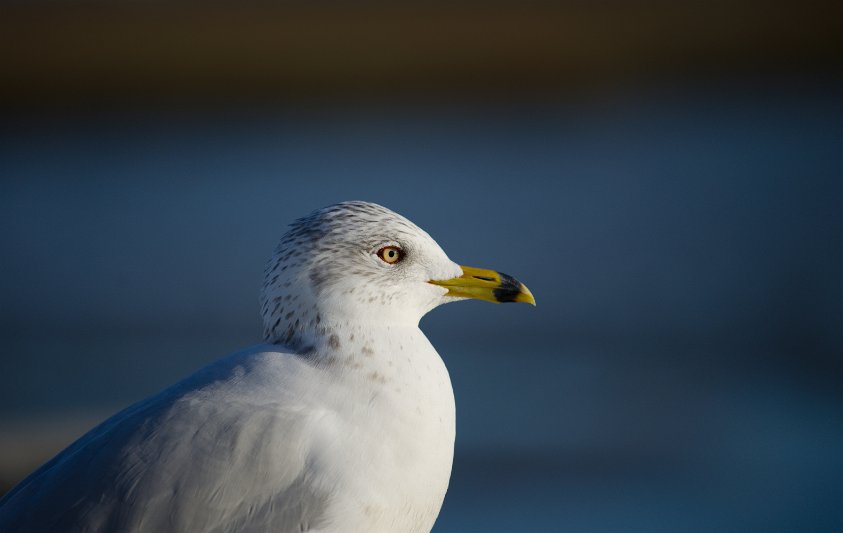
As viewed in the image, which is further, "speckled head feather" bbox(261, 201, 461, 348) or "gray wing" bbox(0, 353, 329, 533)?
"speckled head feather" bbox(261, 201, 461, 348)

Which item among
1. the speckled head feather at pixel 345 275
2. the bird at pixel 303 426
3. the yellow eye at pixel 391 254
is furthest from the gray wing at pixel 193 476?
the yellow eye at pixel 391 254

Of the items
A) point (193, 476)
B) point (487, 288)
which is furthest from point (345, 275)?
point (193, 476)

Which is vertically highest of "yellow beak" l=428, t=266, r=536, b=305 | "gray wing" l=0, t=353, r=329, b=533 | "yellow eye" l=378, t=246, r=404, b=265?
"yellow eye" l=378, t=246, r=404, b=265

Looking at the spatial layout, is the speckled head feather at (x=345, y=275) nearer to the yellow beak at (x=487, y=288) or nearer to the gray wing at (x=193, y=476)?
the yellow beak at (x=487, y=288)

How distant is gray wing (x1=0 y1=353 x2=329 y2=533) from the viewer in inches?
47.2

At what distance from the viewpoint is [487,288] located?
5.02 feet

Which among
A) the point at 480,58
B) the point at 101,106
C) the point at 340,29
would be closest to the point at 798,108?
the point at 480,58

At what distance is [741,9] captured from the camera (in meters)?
4.27

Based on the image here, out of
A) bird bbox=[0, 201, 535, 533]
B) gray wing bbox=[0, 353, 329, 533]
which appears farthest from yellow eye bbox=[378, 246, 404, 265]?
gray wing bbox=[0, 353, 329, 533]

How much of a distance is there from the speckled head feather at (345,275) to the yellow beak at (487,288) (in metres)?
0.03

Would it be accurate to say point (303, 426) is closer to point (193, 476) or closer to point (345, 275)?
point (193, 476)

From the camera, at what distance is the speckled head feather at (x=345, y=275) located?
140 centimetres

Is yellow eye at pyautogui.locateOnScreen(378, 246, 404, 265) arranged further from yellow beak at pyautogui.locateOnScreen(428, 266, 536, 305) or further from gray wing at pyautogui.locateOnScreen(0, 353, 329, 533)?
gray wing at pyautogui.locateOnScreen(0, 353, 329, 533)

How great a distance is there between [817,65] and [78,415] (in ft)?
14.4
